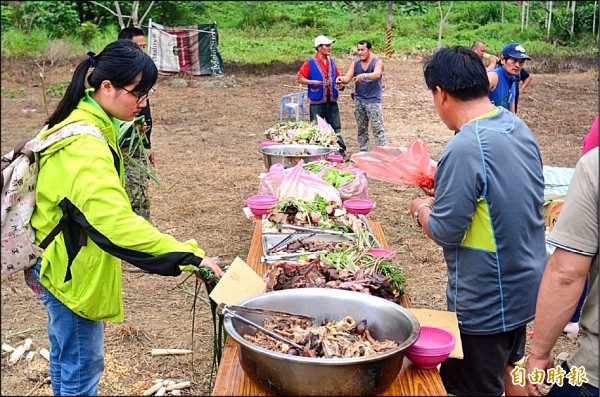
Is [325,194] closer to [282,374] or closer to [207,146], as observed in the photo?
[282,374]

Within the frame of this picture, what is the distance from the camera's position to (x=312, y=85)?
9203 mm

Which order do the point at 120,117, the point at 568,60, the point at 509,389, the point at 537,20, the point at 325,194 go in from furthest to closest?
the point at 537,20
the point at 568,60
the point at 325,194
the point at 509,389
the point at 120,117

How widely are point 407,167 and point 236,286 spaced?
1.23 metres

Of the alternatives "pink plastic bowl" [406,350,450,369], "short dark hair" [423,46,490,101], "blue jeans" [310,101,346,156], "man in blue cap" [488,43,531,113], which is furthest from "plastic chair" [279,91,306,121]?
"pink plastic bowl" [406,350,450,369]

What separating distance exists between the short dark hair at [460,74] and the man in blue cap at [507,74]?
16.0 feet

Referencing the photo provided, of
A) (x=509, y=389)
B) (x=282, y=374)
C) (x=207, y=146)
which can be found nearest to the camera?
(x=282, y=374)

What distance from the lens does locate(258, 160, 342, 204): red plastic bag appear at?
407 cm

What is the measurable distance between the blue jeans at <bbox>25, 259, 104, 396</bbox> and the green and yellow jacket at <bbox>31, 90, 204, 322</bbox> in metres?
0.09

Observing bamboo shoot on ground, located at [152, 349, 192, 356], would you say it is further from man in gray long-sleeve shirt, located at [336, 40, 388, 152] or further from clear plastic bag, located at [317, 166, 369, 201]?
man in gray long-sleeve shirt, located at [336, 40, 388, 152]

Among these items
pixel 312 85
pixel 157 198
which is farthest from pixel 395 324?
pixel 312 85

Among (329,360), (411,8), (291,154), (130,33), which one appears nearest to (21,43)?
(130,33)

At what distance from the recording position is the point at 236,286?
2.45m

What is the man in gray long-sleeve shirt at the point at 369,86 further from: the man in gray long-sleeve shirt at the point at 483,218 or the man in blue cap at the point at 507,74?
the man in gray long-sleeve shirt at the point at 483,218

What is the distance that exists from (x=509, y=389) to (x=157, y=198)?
597cm
